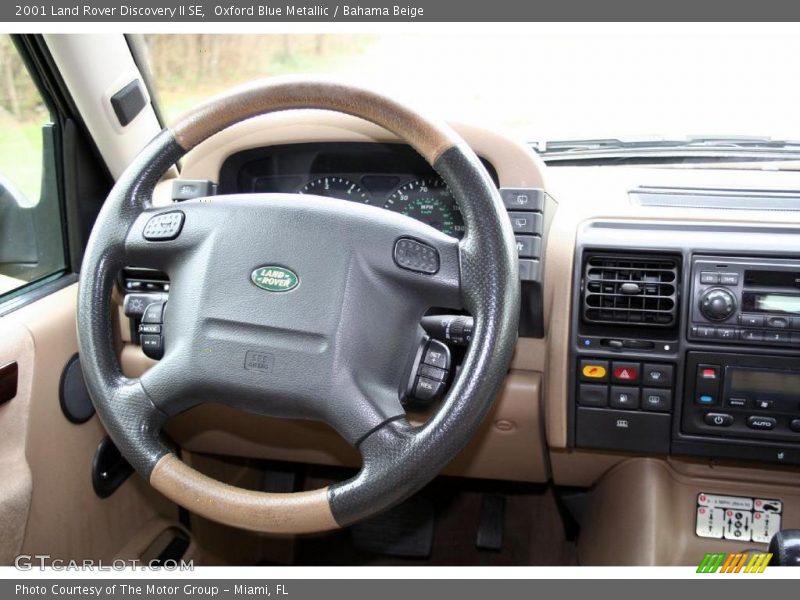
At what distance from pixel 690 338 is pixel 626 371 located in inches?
5.7

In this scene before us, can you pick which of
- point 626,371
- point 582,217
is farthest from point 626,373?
point 582,217

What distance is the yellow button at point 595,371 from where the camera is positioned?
1698 mm

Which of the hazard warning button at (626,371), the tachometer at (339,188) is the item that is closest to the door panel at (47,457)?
the tachometer at (339,188)

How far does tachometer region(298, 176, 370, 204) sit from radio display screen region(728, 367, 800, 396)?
0.90 metres

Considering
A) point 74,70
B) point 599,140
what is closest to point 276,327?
point 74,70

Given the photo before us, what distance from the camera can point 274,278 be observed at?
50.8 inches

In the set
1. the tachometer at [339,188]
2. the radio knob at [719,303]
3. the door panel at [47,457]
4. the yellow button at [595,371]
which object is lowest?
the door panel at [47,457]

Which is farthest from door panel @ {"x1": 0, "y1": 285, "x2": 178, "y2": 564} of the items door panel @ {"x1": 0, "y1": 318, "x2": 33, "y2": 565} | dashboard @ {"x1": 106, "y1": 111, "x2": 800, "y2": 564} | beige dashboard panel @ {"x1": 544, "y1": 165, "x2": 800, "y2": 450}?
beige dashboard panel @ {"x1": 544, "y1": 165, "x2": 800, "y2": 450}

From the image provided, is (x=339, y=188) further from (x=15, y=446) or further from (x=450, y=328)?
(x=15, y=446)

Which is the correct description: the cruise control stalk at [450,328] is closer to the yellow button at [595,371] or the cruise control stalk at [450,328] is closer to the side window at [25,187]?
the yellow button at [595,371]

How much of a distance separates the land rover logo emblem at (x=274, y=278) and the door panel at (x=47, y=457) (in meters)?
0.75

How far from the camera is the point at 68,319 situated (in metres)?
1.94

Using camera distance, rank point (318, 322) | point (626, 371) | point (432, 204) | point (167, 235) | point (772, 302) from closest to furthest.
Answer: point (318, 322)
point (167, 235)
point (772, 302)
point (626, 371)
point (432, 204)

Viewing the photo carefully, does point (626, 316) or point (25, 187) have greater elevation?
point (25, 187)
